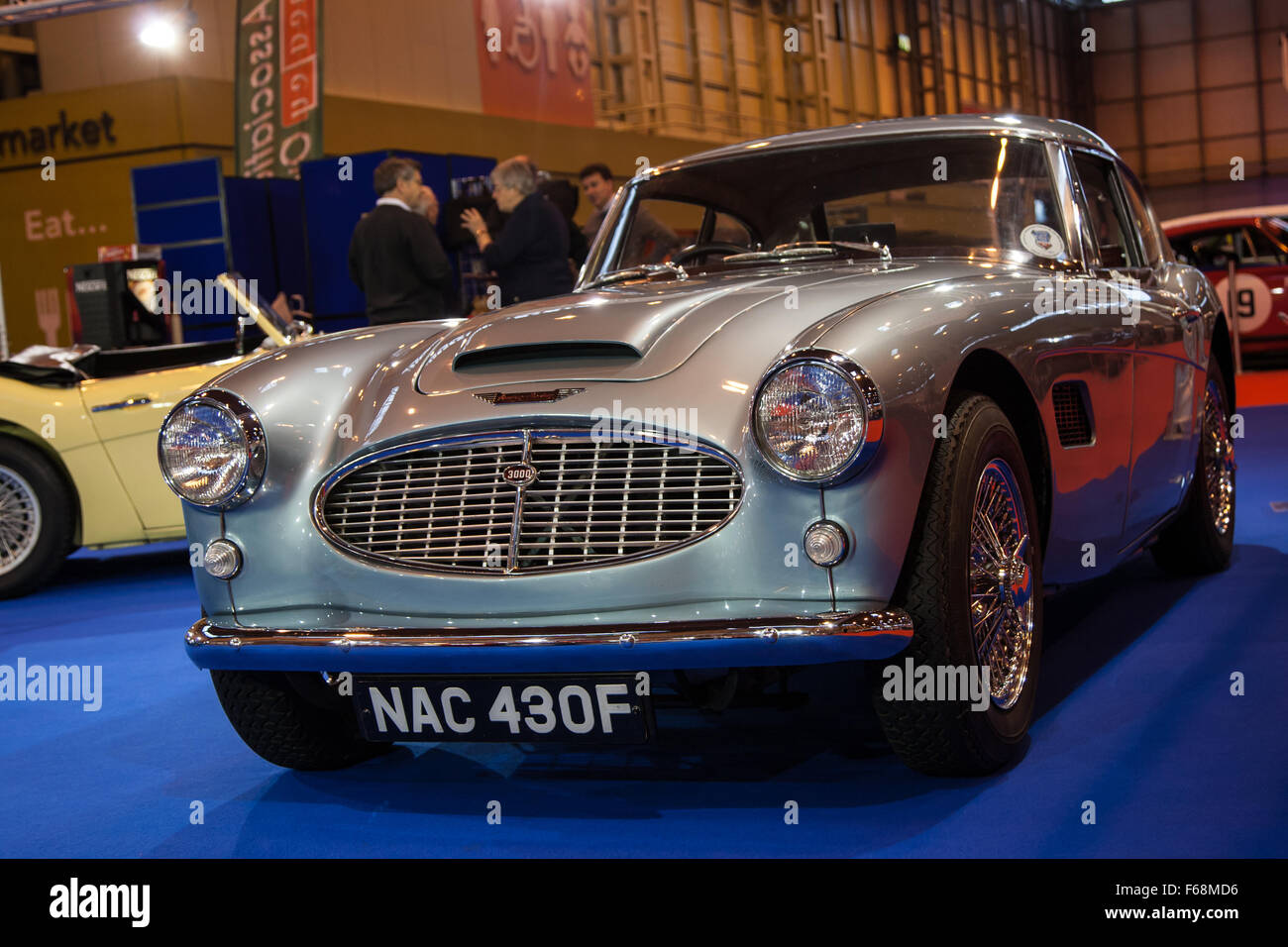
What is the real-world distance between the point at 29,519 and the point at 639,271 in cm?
384

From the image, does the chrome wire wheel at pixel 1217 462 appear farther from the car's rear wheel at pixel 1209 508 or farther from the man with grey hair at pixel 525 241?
the man with grey hair at pixel 525 241

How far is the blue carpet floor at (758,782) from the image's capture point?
9.02 ft

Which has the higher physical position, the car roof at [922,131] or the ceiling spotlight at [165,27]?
the ceiling spotlight at [165,27]

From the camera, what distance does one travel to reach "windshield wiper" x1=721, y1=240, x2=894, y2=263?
158 inches

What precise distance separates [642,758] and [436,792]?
0.48 m

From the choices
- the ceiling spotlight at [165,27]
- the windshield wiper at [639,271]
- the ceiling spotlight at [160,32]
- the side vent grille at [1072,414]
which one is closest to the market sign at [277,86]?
the ceiling spotlight at [165,27]

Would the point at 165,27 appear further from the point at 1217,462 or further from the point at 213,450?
the point at 213,450

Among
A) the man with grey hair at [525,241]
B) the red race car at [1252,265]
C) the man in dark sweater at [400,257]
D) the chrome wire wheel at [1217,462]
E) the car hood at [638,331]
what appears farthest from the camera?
the red race car at [1252,265]

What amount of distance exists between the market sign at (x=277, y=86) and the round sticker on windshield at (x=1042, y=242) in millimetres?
10146

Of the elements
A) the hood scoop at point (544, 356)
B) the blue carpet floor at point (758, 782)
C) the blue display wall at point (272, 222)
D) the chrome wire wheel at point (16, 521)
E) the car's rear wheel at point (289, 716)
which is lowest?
the blue carpet floor at point (758, 782)

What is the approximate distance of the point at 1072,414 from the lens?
139 inches

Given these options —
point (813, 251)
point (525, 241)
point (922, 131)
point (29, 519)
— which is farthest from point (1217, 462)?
point (29, 519)

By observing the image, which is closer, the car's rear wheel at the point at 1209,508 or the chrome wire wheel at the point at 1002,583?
the chrome wire wheel at the point at 1002,583

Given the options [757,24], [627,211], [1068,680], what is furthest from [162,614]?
[757,24]
